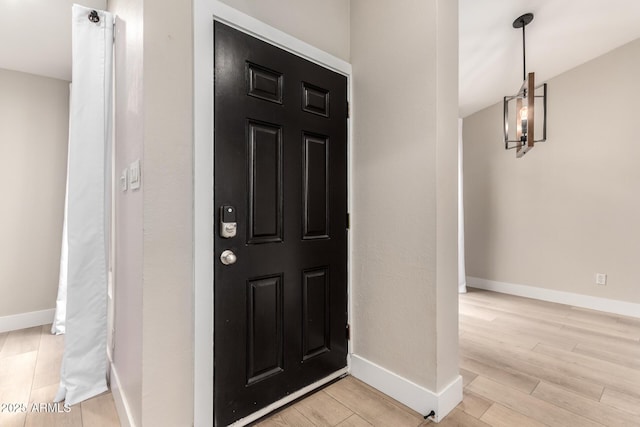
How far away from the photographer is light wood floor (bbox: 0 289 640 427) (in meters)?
1.55

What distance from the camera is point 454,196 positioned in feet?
5.61

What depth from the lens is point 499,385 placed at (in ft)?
6.15

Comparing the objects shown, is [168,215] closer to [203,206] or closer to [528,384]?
[203,206]

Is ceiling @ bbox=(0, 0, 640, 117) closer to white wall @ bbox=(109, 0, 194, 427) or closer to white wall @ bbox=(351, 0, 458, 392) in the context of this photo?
white wall @ bbox=(351, 0, 458, 392)

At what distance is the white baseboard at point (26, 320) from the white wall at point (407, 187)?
302cm

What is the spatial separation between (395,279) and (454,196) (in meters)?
0.59

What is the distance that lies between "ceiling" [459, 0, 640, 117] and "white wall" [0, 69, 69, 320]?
3.87 meters

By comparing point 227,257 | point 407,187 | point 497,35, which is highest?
point 497,35

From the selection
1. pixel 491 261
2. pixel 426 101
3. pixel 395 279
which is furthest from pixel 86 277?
pixel 491 261

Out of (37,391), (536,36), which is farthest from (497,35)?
(37,391)

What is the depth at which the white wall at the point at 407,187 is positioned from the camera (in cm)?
158

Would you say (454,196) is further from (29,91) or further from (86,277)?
(29,91)

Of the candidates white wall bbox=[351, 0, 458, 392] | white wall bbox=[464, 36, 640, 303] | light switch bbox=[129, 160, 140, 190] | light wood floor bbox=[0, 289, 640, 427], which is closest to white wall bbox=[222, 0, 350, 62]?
white wall bbox=[351, 0, 458, 392]

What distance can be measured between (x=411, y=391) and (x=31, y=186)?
3655mm
